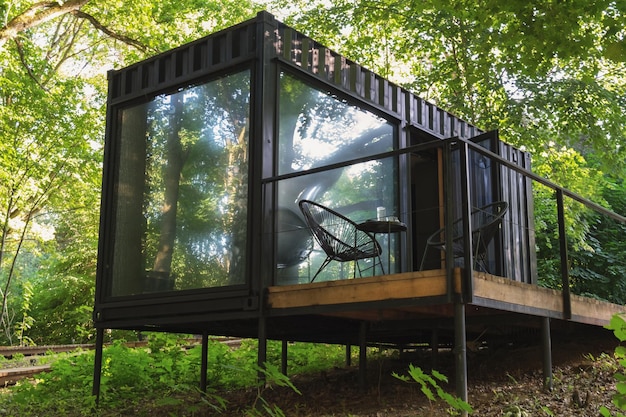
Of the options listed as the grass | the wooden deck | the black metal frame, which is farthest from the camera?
the grass

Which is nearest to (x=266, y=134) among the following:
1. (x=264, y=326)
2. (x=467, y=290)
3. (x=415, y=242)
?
(x=264, y=326)

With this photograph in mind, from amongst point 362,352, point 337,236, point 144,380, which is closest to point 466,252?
point 337,236

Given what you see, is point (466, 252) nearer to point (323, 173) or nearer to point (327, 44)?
point (323, 173)

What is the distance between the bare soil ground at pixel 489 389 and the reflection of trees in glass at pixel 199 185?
135cm

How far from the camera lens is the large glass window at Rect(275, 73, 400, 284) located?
5.89 m

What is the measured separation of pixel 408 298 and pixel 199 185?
7.66 feet

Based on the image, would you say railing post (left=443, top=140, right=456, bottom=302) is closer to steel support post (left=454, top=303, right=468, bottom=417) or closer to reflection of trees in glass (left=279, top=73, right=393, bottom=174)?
steel support post (left=454, top=303, right=468, bottom=417)

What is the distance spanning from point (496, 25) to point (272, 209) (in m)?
3.55

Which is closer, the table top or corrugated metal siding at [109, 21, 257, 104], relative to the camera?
the table top

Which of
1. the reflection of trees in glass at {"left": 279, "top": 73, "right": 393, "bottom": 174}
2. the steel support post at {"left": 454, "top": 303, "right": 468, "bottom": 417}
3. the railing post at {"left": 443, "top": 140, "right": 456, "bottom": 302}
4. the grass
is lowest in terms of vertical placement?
the grass

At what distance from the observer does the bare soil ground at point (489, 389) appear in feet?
16.2

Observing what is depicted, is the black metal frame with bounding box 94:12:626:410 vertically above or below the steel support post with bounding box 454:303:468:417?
above

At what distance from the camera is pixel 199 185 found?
6.17 m

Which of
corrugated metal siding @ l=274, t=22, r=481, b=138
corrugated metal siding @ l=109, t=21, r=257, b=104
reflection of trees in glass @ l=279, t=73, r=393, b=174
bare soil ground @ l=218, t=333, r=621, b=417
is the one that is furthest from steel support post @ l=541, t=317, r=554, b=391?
corrugated metal siding @ l=109, t=21, r=257, b=104
